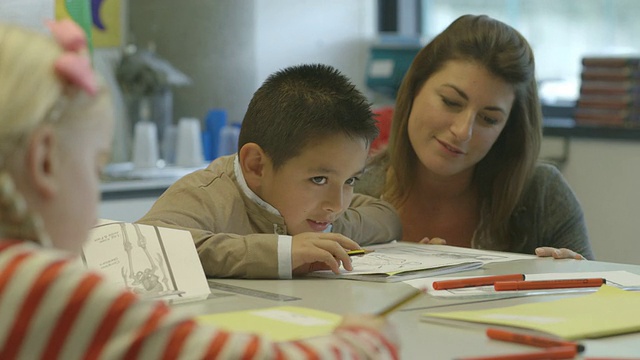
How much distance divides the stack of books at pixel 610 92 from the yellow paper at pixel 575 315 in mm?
2359

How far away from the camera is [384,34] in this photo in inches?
173

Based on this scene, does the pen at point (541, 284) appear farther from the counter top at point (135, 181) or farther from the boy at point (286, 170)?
the counter top at point (135, 181)

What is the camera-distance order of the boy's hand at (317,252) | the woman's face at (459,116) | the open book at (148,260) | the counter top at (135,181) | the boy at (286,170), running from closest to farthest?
the open book at (148,260) < the boy's hand at (317,252) < the boy at (286,170) < the woman's face at (459,116) < the counter top at (135,181)

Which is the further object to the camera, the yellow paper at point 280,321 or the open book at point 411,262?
the open book at point 411,262

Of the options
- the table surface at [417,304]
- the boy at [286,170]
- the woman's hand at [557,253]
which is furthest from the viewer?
the woman's hand at [557,253]

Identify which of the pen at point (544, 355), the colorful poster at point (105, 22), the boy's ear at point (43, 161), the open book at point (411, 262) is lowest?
the open book at point (411, 262)

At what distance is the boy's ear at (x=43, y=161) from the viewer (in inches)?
28.6

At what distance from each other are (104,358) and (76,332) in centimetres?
3

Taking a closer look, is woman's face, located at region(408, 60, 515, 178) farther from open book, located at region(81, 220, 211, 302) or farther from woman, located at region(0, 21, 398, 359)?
woman, located at region(0, 21, 398, 359)

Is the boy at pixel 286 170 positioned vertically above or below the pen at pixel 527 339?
above

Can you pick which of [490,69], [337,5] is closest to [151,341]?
[490,69]

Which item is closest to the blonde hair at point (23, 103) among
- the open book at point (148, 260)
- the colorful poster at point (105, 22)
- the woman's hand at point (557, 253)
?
the open book at point (148, 260)

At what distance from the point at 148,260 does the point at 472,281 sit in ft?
1.44

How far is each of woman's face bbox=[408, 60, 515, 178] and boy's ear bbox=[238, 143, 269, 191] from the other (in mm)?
549
